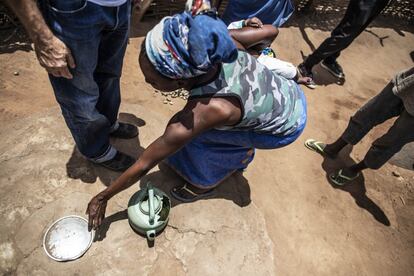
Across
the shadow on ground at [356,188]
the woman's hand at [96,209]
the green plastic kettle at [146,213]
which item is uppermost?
the woman's hand at [96,209]

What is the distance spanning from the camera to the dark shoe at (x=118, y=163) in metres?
2.31

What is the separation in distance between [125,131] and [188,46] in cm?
144

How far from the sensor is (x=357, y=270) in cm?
247

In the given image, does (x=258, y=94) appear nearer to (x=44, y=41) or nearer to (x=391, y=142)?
(x=44, y=41)

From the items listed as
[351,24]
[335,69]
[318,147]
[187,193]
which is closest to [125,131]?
[187,193]

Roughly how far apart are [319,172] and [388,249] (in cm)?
86

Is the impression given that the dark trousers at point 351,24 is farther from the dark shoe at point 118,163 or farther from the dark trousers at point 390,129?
the dark shoe at point 118,163

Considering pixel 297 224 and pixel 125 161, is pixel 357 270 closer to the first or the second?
pixel 297 224

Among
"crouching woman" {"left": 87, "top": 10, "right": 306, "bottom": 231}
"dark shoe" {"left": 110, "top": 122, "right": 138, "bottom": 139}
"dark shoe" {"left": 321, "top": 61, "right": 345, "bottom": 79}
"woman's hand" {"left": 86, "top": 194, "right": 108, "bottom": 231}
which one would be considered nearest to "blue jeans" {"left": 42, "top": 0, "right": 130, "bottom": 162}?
"dark shoe" {"left": 110, "top": 122, "right": 138, "bottom": 139}

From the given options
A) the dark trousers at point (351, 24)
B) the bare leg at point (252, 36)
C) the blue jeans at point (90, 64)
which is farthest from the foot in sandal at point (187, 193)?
the dark trousers at point (351, 24)

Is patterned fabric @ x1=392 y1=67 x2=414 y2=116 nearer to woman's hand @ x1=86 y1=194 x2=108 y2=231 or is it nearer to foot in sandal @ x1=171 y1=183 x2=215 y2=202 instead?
foot in sandal @ x1=171 y1=183 x2=215 y2=202

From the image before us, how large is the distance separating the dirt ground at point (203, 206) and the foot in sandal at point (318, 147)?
73 mm

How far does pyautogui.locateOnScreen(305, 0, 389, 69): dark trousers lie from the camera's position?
323 cm

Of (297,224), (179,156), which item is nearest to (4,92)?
(179,156)
